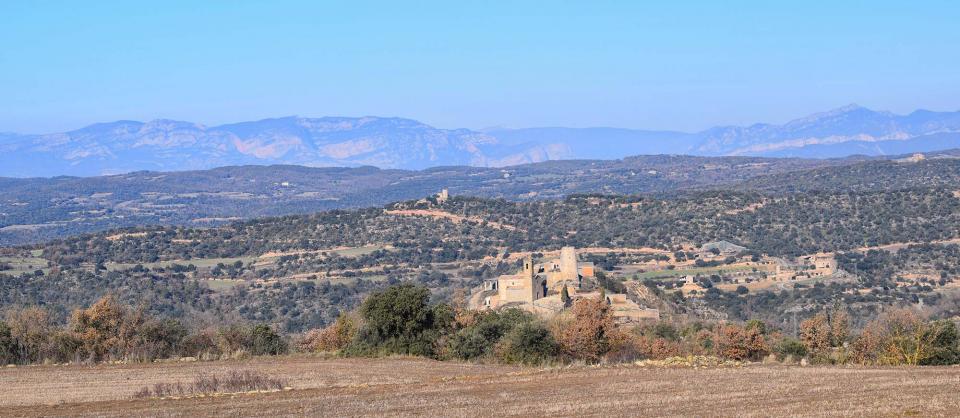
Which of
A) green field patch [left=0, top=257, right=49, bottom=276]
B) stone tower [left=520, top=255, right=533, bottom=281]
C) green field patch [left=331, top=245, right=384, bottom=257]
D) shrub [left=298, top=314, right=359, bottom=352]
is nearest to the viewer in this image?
shrub [left=298, top=314, right=359, bottom=352]

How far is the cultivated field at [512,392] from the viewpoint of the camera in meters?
21.0

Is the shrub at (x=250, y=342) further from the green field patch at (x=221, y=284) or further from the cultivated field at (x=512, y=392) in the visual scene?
the green field patch at (x=221, y=284)

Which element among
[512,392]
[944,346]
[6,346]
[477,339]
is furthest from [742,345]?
[6,346]

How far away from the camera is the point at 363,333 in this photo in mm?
36531

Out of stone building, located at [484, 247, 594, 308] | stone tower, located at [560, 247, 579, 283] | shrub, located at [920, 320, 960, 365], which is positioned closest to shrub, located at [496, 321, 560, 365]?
shrub, located at [920, 320, 960, 365]

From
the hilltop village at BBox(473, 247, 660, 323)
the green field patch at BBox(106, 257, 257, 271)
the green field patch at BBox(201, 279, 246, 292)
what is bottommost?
the green field patch at BBox(201, 279, 246, 292)

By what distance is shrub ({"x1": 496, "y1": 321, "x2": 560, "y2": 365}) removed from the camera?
32.3m

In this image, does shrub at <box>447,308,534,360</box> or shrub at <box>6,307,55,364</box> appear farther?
shrub at <box>447,308,534,360</box>

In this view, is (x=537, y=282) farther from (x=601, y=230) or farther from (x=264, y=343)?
(x=601, y=230)

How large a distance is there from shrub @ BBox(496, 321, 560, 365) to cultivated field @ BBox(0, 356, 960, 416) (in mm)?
2247

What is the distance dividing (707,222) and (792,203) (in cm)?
864

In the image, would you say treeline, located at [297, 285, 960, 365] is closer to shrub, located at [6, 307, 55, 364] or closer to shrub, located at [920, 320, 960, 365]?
shrub, located at [920, 320, 960, 365]

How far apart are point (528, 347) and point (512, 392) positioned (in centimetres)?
846

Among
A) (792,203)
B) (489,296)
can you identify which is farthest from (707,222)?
(489,296)
